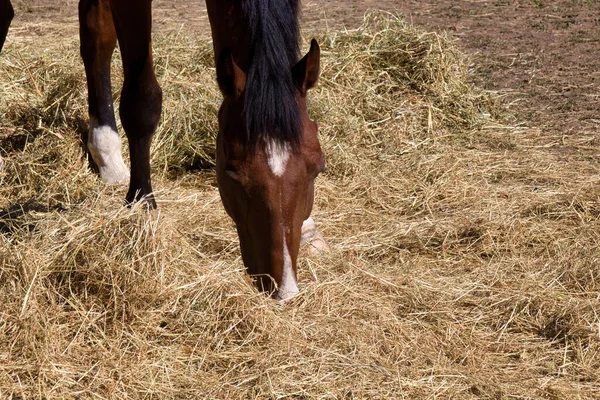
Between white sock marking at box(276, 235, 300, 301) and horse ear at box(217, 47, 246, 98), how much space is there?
23.4 inches

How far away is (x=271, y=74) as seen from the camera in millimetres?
2910

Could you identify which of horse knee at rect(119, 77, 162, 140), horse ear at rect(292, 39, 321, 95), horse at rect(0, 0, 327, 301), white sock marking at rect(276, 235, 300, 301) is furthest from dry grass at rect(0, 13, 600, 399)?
horse ear at rect(292, 39, 321, 95)

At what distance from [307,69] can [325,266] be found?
97cm

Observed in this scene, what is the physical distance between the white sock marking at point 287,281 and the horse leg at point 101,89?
1970mm

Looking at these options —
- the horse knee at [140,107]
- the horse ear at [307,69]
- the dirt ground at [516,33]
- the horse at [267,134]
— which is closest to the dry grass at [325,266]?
the horse at [267,134]

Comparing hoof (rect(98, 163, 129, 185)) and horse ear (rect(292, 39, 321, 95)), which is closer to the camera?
horse ear (rect(292, 39, 321, 95))

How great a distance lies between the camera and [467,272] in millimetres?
3795

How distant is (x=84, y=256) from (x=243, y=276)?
58cm

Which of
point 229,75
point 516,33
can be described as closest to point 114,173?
point 229,75

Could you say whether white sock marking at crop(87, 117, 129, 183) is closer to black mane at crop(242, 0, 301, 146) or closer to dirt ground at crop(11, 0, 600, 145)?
black mane at crop(242, 0, 301, 146)

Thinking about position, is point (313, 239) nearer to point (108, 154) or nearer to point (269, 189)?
point (269, 189)

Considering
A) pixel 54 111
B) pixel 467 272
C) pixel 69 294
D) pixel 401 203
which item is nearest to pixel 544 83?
pixel 401 203

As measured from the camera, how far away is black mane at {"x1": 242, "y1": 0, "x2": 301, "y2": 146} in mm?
2852

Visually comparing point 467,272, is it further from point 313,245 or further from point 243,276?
point 243,276
